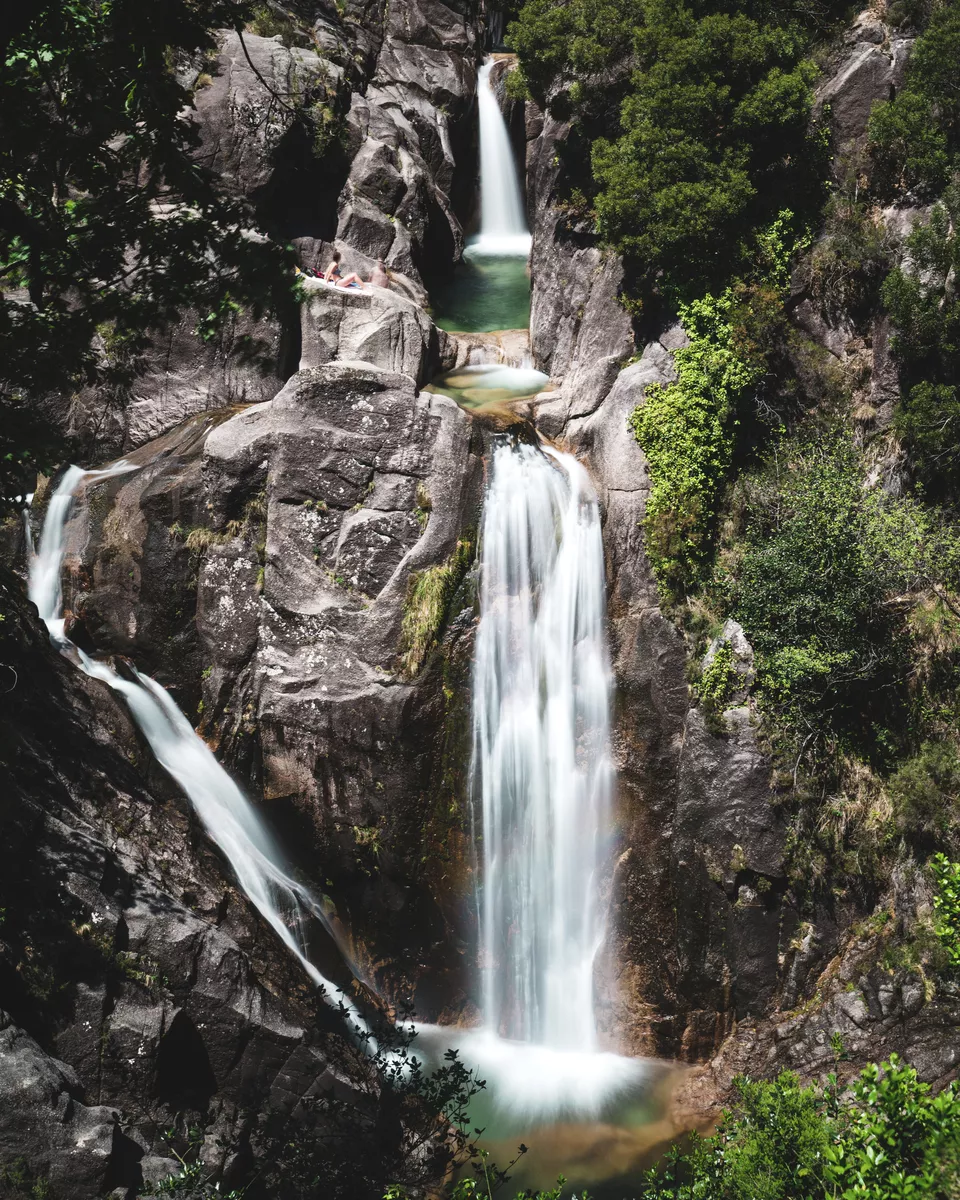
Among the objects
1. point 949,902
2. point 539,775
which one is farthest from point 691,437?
point 949,902

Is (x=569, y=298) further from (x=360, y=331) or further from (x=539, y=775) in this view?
(x=539, y=775)

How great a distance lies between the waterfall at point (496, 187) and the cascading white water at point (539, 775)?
41.8ft

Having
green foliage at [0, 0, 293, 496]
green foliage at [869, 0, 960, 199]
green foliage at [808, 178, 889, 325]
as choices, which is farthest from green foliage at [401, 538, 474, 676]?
green foliage at [869, 0, 960, 199]

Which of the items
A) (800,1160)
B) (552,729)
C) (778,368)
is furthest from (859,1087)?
(778,368)

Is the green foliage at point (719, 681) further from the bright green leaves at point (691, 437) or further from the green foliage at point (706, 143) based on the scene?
the green foliage at point (706, 143)

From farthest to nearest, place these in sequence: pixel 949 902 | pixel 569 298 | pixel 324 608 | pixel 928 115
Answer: pixel 569 298 < pixel 928 115 < pixel 324 608 < pixel 949 902

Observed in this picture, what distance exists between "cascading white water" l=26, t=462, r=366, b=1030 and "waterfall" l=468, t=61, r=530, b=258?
14.9m

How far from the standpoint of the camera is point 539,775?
12.3m

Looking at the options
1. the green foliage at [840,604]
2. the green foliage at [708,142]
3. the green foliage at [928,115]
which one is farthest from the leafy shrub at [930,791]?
the green foliage at [928,115]

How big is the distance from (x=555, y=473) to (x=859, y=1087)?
9.55m

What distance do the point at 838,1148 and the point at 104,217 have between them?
7.32 m

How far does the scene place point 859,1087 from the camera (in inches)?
207

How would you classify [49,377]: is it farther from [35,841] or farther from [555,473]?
[555,473]

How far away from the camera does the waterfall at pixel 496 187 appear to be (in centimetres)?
2295
